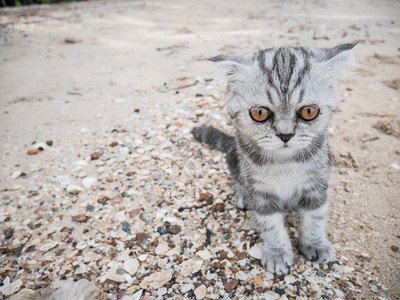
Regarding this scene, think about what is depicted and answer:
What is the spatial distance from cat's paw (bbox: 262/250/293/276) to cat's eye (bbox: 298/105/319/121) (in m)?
0.91

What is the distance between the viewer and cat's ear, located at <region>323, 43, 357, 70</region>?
172 centimetres

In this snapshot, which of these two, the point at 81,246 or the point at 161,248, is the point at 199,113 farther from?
the point at 81,246

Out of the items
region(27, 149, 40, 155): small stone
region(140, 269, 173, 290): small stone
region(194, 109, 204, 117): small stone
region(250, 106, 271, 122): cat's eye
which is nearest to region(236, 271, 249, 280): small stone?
region(140, 269, 173, 290): small stone

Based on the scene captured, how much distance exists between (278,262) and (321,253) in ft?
1.01

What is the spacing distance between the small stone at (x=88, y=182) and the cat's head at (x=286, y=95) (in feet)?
4.91

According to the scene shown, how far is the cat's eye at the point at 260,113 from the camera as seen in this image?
163 centimetres

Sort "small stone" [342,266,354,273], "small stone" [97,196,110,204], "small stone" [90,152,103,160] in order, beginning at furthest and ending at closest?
"small stone" [90,152,103,160] < "small stone" [97,196,110,204] < "small stone" [342,266,354,273]

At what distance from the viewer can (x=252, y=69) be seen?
1.76m

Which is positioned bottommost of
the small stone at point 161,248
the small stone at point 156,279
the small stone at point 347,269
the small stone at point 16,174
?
the small stone at point 347,269

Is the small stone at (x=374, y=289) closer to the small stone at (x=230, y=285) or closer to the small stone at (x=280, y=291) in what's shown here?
the small stone at (x=280, y=291)

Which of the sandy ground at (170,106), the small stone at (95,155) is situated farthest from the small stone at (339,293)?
the small stone at (95,155)

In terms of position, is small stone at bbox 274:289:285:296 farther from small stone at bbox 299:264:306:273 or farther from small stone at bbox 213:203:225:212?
small stone at bbox 213:203:225:212

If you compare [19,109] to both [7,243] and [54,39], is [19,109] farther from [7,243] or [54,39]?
[54,39]

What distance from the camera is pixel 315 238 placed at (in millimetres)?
1884
